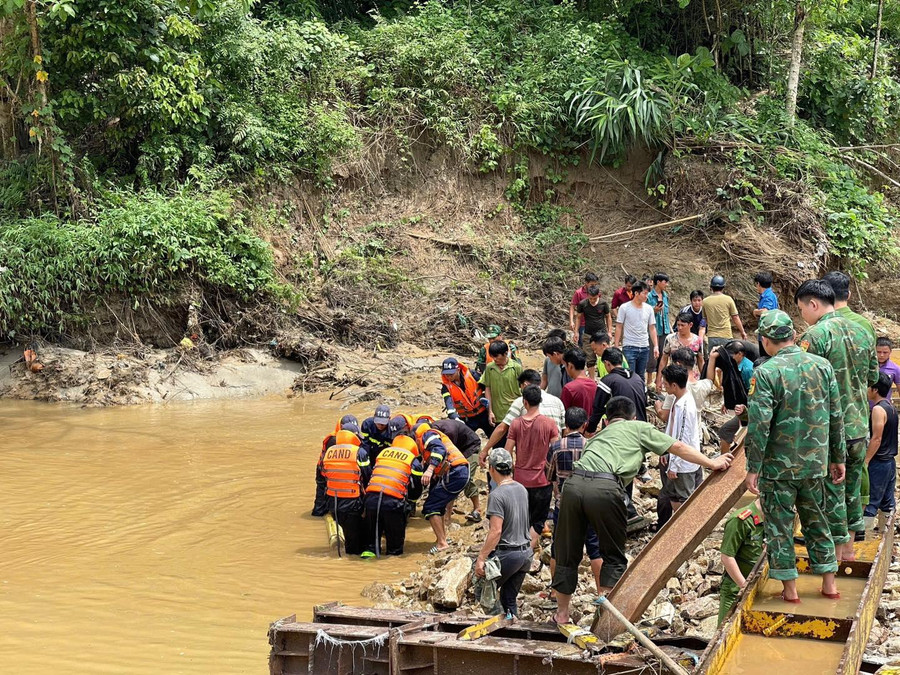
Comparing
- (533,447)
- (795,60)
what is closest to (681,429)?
(533,447)

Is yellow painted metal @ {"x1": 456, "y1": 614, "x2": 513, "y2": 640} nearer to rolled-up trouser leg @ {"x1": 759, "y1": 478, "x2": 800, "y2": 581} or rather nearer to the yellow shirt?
rolled-up trouser leg @ {"x1": 759, "y1": 478, "x2": 800, "y2": 581}

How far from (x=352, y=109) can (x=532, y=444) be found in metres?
14.3

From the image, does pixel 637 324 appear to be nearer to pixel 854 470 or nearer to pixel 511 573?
pixel 511 573

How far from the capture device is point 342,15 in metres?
22.4

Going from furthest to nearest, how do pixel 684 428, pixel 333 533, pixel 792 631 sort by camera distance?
pixel 333 533
pixel 684 428
pixel 792 631

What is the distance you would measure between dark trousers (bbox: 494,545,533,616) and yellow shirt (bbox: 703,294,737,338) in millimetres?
6005

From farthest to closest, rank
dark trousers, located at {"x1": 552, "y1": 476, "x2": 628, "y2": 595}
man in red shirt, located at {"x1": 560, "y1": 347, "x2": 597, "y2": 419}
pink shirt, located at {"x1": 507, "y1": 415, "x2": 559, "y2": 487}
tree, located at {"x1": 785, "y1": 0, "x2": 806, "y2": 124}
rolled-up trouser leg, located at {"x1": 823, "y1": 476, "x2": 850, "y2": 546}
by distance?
1. tree, located at {"x1": 785, "y1": 0, "x2": 806, "y2": 124}
2. man in red shirt, located at {"x1": 560, "y1": 347, "x2": 597, "y2": 419}
3. pink shirt, located at {"x1": 507, "y1": 415, "x2": 559, "y2": 487}
4. dark trousers, located at {"x1": 552, "y1": 476, "x2": 628, "y2": 595}
5. rolled-up trouser leg, located at {"x1": 823, "y1": 476, "x2": 850, "y2": 546}

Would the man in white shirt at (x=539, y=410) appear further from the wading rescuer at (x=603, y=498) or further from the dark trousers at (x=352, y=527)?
the wading rescuer at (x=603, y=498)

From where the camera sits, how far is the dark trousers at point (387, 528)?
8.84m

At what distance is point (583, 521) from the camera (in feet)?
20.9

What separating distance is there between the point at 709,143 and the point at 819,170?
230 cm

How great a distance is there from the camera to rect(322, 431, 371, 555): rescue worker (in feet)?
28.9

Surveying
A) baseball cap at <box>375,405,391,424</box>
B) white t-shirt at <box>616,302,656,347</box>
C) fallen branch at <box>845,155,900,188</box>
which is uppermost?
fallen branch at <box>845,155,900,188</box>

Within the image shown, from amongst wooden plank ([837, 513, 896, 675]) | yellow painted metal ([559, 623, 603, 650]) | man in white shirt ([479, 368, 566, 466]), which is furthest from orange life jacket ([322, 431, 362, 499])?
wooden plank ([837, 513, 896, 675])
